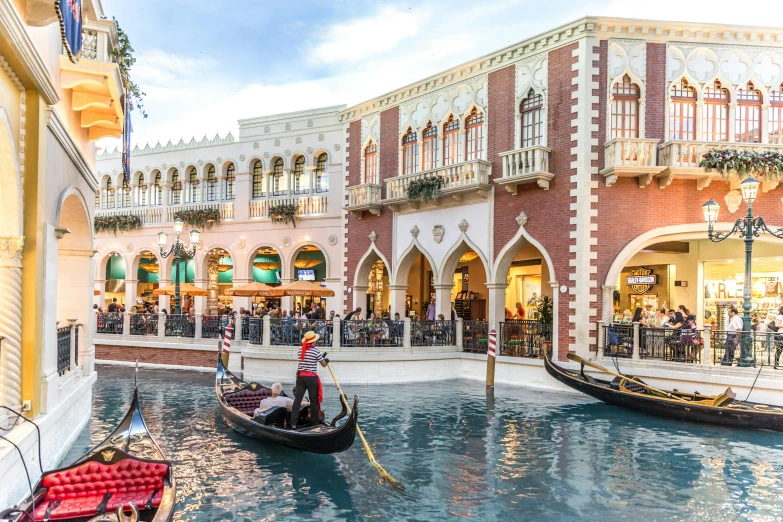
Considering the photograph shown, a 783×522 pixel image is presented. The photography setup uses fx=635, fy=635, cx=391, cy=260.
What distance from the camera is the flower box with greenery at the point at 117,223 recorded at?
22.4 meters

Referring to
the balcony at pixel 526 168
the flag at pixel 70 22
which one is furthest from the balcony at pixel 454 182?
the flag at pixel 70 22

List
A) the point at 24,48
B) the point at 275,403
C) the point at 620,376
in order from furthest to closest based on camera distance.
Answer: the point at 620,376, the point at 275,403, the point at 24,48

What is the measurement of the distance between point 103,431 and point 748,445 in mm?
9392

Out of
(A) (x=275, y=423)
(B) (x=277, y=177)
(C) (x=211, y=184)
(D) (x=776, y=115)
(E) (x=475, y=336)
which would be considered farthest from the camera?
(C) (x=211, y=184)

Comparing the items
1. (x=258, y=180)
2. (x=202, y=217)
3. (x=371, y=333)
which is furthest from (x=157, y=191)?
(x=371, y=333)

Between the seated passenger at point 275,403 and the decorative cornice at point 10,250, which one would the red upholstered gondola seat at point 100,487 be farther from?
the seated passenger at point 275,403

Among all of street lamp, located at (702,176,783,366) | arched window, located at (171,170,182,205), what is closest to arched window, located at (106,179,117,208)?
arched window, located at (171,170,182,205)

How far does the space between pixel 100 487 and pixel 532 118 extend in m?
11.8

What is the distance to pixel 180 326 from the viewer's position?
56.1 ft

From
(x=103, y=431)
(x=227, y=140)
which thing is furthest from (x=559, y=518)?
(x=227, y=140)

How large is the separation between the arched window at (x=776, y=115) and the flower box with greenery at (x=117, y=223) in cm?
1923

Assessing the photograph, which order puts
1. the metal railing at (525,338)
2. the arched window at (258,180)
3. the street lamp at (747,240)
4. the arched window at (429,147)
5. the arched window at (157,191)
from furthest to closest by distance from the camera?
the arched window at (157,191)
the arched window at (258,180)
the arched window at (429,147)
the metal railing at (525,338)
the street lamp at (747,240)

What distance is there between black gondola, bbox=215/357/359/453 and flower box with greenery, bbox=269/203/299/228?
9273mm

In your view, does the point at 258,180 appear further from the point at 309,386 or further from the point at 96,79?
the point at 309,386
